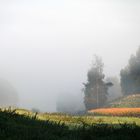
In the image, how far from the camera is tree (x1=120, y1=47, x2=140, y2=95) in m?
72.7

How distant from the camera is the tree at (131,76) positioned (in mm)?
72700

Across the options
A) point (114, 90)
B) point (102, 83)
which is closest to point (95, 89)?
point (102, 83)

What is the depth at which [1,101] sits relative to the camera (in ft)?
295

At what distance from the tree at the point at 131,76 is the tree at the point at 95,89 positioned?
4.02 m

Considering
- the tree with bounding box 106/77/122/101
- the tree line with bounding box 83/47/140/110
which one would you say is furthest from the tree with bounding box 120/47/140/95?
the tree with bounding box 106/77/122/101

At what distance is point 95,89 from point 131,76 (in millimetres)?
7022

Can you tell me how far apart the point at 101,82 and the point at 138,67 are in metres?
7.09

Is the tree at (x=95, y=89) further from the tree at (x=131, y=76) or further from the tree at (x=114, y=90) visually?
the tree at (x=114, y=90)

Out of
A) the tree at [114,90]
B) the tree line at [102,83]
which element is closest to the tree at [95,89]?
the tree line at [102,83]

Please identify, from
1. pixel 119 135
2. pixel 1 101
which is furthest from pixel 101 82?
pixel 119 135

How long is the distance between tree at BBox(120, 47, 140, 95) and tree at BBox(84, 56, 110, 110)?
4.02 metres

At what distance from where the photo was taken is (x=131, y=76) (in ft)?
247

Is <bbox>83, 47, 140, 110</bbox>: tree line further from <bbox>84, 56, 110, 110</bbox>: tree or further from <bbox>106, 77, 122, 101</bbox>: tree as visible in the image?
<bbox>106, 77, 122, 101</bbox>: tree

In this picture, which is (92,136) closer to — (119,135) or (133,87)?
(119,135)
